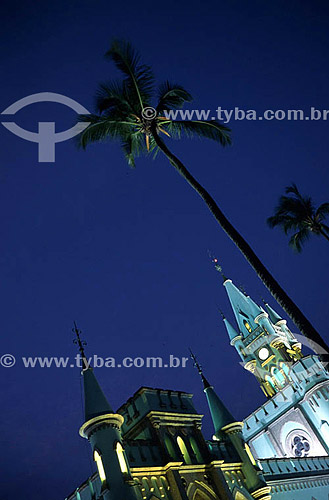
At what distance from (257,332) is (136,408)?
34510 mm

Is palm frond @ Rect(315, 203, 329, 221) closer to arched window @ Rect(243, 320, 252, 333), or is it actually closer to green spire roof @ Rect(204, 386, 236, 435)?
green spire roof @ Rect(204, 386, 236, 435)

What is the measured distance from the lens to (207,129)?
19.6 m

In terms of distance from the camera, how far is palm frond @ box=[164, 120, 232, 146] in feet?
63.7

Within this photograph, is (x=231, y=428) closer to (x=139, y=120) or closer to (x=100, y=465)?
(x=100, y=465)

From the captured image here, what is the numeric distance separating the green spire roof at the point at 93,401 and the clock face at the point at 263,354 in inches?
1405

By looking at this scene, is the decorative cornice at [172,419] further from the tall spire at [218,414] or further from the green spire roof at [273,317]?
the green spire roof at [273,317]

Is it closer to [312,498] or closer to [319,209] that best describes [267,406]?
[312,498]

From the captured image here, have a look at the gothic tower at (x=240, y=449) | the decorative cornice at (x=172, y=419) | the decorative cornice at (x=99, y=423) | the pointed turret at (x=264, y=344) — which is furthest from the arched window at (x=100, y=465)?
the pointed turret at (x=264, y=344)

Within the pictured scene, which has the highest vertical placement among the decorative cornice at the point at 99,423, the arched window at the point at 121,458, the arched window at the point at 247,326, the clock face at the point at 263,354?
the arched window at the point at 247,326

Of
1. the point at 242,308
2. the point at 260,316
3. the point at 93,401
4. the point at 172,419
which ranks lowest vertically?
the point at 172,419

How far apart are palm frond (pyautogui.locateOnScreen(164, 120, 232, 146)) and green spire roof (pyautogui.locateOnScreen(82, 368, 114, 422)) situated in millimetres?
13703

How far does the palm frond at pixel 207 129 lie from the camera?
765 inches

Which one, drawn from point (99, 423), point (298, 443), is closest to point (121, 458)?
point (99, 423)

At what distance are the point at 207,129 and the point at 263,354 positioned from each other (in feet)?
132
